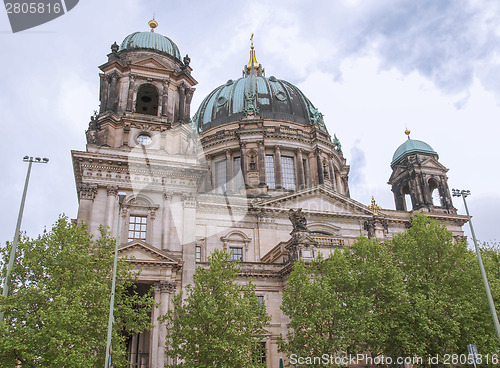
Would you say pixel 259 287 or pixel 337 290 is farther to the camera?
pixel 259 287

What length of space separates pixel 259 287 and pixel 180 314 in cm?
1051

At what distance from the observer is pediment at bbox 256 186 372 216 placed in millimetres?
45562

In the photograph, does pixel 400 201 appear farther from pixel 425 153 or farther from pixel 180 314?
pixel 180 314

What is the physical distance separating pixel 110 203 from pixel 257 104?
107 feet

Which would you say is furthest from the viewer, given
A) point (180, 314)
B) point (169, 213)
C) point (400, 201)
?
point (400, 201)

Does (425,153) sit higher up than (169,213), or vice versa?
(425,153)

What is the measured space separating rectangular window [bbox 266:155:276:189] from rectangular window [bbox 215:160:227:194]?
206 inches

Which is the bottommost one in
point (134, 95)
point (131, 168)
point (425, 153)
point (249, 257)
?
point (249, 257)

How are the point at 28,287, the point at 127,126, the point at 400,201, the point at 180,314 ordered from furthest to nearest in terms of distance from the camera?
the point at 400,201 → the point at 127,126 → the point at 180,314 → the point at 28,287

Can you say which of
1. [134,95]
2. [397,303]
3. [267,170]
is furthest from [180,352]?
[267,170]

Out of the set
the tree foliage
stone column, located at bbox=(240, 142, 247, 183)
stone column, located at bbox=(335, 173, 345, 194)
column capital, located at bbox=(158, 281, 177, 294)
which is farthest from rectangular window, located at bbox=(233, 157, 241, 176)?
the tree foliage

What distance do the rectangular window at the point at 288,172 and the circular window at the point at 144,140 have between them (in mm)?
22075

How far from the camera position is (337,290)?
2950 centimetres

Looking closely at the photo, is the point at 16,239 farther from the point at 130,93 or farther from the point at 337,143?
→ the point at 337,143
